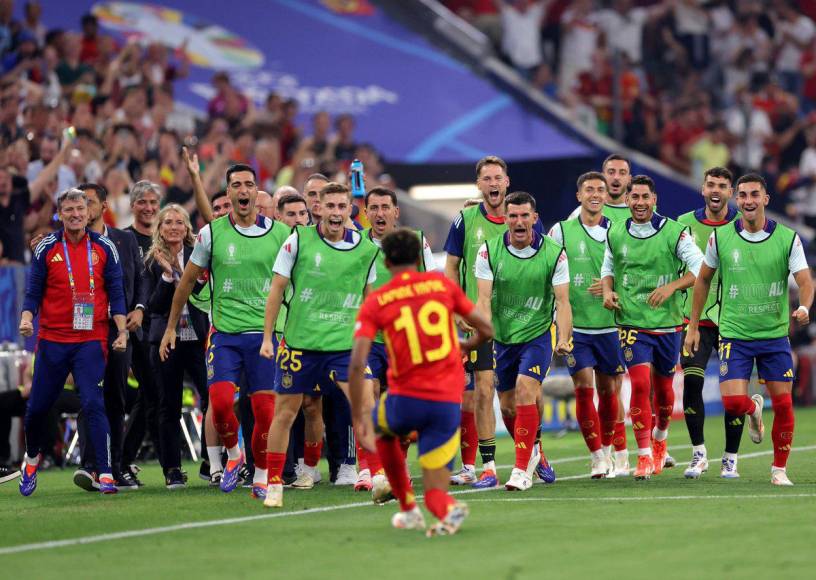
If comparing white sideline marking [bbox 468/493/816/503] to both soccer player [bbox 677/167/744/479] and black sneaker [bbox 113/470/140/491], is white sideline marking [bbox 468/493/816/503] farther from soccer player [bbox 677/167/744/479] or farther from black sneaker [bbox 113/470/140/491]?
black sneaker [bbox 113/470/140/491]

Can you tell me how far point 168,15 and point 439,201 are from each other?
5.54 metres

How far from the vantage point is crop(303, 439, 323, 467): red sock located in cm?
1245

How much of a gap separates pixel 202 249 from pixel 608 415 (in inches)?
156

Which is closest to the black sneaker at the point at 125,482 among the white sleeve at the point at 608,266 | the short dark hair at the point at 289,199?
the short dark hair at the point at 289,199

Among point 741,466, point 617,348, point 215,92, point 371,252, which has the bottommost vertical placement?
point 741,466

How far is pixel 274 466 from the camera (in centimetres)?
1098

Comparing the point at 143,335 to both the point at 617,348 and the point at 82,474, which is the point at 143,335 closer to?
the point at 82,474

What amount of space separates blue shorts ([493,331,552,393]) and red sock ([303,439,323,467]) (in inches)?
62.5

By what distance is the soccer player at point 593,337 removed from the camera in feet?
43.2

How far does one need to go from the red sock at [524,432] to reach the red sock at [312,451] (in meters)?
1.68

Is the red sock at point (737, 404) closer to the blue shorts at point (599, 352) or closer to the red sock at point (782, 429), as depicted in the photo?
the red sock at point (782, 429)

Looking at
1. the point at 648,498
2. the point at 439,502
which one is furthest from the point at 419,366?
the point at 648,498

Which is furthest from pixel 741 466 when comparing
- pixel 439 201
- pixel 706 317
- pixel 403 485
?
pixel 439 201

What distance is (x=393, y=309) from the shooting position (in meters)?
8.99
